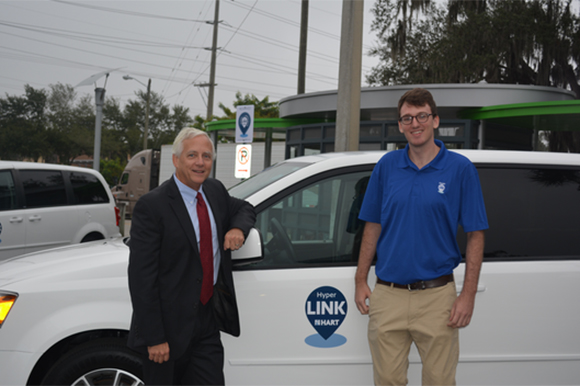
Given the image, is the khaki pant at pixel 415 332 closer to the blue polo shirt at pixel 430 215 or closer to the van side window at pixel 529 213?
the blue polo shirt at pixel 430 215

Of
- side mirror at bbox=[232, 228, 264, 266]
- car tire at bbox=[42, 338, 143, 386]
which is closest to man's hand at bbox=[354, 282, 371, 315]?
side mirror at bbox=[232, 228, 264, 266]

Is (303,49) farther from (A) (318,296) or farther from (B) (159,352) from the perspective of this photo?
(B) (159,352)

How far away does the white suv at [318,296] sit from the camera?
257 centimetres

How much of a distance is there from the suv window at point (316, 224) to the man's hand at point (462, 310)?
24.8 inches

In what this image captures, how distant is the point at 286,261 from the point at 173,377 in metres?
0.85

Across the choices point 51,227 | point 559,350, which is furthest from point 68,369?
point 51,227

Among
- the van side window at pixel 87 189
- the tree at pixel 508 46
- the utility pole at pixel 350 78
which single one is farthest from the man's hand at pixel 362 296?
the tree at pixel 508 46

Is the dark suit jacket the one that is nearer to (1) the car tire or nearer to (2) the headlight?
(1) the car tire

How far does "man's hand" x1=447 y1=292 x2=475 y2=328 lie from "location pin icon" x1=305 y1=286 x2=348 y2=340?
60 centimetres

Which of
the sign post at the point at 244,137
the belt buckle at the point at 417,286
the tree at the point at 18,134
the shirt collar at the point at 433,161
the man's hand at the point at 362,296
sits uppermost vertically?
the tree at the point at 18,134

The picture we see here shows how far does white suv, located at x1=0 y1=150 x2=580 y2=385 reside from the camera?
8.45ft

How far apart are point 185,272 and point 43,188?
6.08 m

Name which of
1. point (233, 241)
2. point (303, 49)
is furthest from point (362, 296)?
point (303, 49)

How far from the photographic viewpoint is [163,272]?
215cm
